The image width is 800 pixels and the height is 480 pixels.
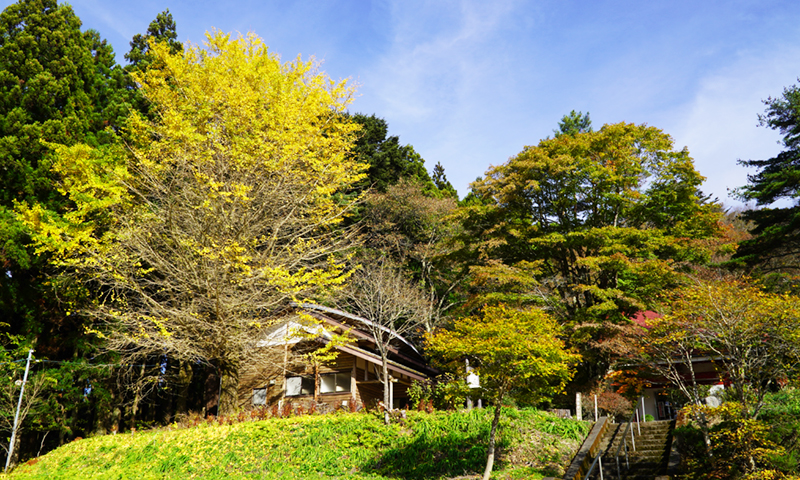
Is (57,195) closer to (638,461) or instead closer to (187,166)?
(187,166)

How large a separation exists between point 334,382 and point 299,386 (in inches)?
54.9

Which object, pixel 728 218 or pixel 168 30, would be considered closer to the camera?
pixel 168 30

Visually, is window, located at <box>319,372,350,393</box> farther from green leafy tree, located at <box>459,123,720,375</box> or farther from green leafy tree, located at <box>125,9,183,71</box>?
green leafy tree, located at <box>125,9,183,71</box>

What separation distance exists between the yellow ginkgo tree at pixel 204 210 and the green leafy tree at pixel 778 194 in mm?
16046

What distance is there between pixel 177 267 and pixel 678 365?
19736 mm

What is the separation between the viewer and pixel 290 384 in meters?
19.2

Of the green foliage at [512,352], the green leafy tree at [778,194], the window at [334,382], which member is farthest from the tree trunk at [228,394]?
the green leafy tree at [778,194]

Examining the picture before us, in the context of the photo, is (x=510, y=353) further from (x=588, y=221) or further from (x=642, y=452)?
(x=588, y=221)

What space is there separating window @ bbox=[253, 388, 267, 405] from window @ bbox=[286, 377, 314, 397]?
0.93 m

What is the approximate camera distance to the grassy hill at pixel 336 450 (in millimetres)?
11180

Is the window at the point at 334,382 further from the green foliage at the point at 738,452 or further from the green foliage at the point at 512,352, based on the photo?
the green foliage at the point at 738,452

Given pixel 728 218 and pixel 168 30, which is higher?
pixel 168 30

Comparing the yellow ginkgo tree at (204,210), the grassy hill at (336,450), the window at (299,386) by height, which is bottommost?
the grassy hill at (336,450)

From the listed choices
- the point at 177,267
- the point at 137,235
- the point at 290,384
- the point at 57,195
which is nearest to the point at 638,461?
the point at 290,384
